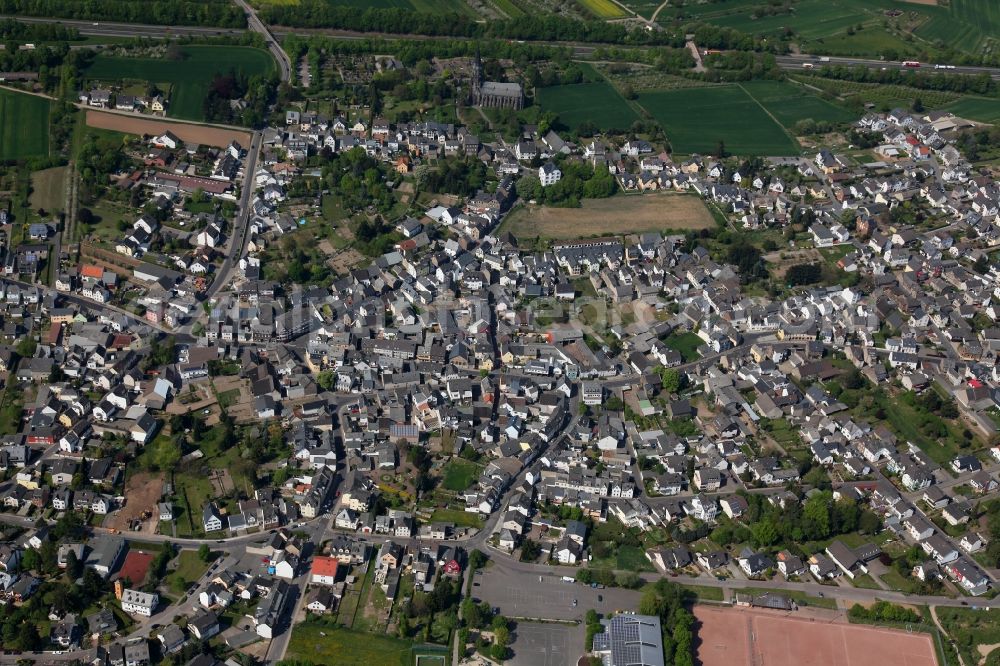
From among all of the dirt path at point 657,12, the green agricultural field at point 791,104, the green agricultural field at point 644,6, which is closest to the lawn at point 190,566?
the green agricultural field at point 791,104

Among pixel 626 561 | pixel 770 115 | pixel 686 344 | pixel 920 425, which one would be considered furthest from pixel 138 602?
pixel 770 115

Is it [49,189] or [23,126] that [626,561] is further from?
Answer: [23,126]

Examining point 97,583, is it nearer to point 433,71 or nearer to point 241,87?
point 241,87

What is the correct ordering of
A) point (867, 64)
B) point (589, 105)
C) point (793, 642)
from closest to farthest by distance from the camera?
point (793, 642) → point (589, 105) → point (867, 64)

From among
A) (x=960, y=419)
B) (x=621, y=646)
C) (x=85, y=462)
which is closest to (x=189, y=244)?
(x=85, y=462)

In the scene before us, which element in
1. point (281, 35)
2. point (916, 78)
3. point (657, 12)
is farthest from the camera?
point (657, 12)

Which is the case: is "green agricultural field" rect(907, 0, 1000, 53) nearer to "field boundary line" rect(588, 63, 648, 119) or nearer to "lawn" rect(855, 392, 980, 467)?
"field boundary line" rect(588, 63, 648, 119)

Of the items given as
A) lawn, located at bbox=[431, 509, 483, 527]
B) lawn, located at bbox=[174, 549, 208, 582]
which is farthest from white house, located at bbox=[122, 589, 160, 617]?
lawn, located at bbox=[431, 509, 483, 527]
